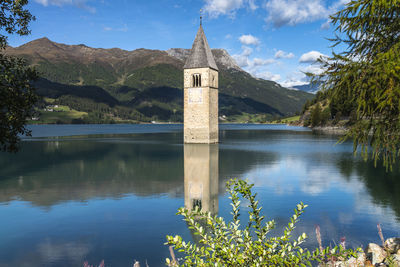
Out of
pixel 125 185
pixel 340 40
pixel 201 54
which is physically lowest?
pixel 125 185

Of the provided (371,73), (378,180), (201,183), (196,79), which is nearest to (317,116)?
(196,79)

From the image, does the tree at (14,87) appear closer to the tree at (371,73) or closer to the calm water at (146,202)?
the calm water at (146,202)

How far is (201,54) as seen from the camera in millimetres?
63312

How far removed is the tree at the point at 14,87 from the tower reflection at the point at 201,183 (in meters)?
9.84

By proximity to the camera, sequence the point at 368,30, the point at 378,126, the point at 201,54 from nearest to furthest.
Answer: the point at 378,126 → the point at 368,30 → the point at 201,54

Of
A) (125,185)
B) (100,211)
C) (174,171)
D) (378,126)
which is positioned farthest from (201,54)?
(378,126)

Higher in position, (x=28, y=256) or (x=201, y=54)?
(x=201, y=54)

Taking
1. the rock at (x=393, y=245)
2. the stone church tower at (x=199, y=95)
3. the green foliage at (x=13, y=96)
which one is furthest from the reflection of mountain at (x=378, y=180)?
the stone church tower at (x=199, y=95)

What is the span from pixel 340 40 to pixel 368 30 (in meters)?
1.14

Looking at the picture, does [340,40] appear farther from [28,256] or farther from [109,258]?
[28,256]

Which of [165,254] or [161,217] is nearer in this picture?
[165,254]

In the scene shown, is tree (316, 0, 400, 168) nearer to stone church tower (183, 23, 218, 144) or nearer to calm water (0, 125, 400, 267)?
calm water (0, 125, 400, 267)

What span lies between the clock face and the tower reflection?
937 inches

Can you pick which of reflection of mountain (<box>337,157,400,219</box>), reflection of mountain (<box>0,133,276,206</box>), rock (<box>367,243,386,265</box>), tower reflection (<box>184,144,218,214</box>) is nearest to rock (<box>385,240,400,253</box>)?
rock (<box>367,243,386,265</box>)
